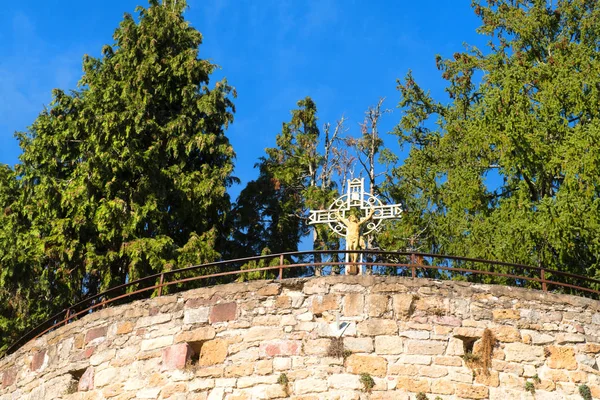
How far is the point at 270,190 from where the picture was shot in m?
21.2

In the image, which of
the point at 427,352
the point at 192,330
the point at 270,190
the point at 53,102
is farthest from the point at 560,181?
the point at 53,102

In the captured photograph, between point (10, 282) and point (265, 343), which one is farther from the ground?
point (10, 282)

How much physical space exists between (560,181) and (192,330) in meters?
9.04

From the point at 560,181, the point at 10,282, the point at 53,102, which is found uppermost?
the point at 53,102

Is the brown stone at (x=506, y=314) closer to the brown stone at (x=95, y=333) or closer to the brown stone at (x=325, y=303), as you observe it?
the brown stone at (x=325, y=303)

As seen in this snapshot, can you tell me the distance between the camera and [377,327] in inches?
465

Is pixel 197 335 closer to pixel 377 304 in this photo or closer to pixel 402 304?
pixel 377 304

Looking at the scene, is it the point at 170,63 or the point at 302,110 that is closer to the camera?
the point at 170,63

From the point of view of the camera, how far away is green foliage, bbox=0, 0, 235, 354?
17422 millimetres

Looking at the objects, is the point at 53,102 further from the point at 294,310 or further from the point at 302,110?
the point at 294,310

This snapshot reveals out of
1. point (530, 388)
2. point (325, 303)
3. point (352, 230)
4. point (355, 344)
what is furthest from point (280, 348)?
point (530, 388)

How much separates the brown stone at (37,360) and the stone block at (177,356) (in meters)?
2.46

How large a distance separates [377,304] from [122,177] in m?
8.10

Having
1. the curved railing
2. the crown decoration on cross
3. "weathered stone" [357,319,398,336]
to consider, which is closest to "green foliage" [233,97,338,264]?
the curved railing
